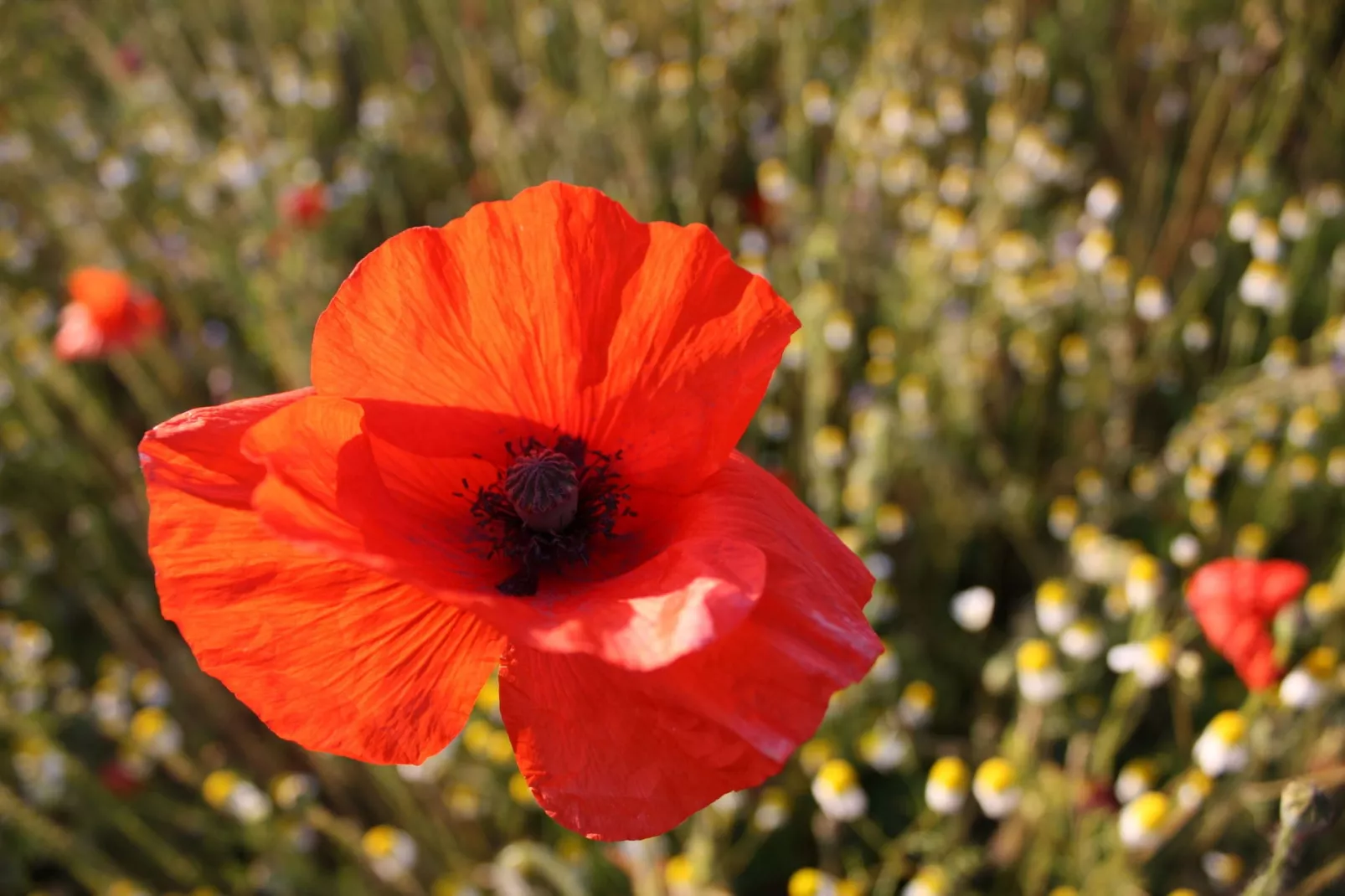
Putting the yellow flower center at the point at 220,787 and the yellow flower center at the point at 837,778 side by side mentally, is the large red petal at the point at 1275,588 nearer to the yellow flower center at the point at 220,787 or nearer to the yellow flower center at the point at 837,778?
the yellow flower center at the point at 837,778

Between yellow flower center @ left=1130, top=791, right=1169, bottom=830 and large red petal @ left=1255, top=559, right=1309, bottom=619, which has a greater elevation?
large red petal @ left=1255, top=559, right=1309, bottom=619

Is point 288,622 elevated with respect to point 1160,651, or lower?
elevated

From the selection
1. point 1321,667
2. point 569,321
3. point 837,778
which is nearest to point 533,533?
point 569,321

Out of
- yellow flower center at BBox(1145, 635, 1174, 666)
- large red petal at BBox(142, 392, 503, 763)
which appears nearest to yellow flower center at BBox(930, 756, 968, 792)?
yellow flower center at BBox(1145, 635, 1174, 666)

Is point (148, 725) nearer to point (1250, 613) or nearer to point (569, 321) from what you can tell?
point (569, 321)

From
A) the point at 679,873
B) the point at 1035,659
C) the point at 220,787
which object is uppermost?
the point at 1035,659

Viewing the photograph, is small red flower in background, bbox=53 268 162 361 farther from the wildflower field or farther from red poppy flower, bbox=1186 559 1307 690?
red poppy flower, bbox=1186 559 1307 690

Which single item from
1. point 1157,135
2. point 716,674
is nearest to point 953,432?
point 1157,135
